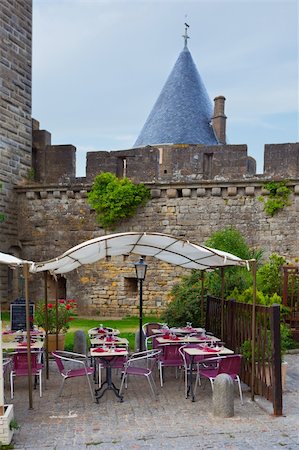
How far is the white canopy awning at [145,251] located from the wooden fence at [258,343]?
0.72 m

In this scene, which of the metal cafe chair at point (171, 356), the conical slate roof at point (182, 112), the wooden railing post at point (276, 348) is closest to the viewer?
the wooden railing post at point (276, 348)

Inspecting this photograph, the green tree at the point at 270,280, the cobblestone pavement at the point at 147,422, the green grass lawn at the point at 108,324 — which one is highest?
the green tree at the point at 270,280

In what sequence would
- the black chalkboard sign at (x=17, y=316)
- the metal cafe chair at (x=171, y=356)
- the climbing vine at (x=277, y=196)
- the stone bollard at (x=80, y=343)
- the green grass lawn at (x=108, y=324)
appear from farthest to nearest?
the climbing vine at (x=277, y=196) → the green grass lawn at (x=108, y=324) → the stone bollard at (x=80, y=343) → the black chalkboard sign at (x=17, y=316) → the metal cafe chair at (x=171, y=356)

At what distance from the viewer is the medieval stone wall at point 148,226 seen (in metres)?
14.1

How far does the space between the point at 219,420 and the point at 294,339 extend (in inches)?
213

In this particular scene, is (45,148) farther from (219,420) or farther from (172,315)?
(219,420)

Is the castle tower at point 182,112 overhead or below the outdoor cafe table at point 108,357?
overhead

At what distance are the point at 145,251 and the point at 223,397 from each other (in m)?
3.43

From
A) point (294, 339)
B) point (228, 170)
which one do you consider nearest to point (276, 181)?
point (228, 170)

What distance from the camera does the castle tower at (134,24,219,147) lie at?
70.5 ft

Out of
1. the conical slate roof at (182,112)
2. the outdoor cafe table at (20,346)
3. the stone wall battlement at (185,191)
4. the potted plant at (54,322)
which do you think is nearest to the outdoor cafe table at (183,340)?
the outdoor cafe table at (20,346)

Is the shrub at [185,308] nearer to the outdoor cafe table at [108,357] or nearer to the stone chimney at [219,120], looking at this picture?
the outdoor cafe table at [108,357]

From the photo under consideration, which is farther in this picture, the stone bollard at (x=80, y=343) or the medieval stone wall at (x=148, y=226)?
the medieval stone wall at (x=148, y=226)

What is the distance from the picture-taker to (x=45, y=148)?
1600cm
